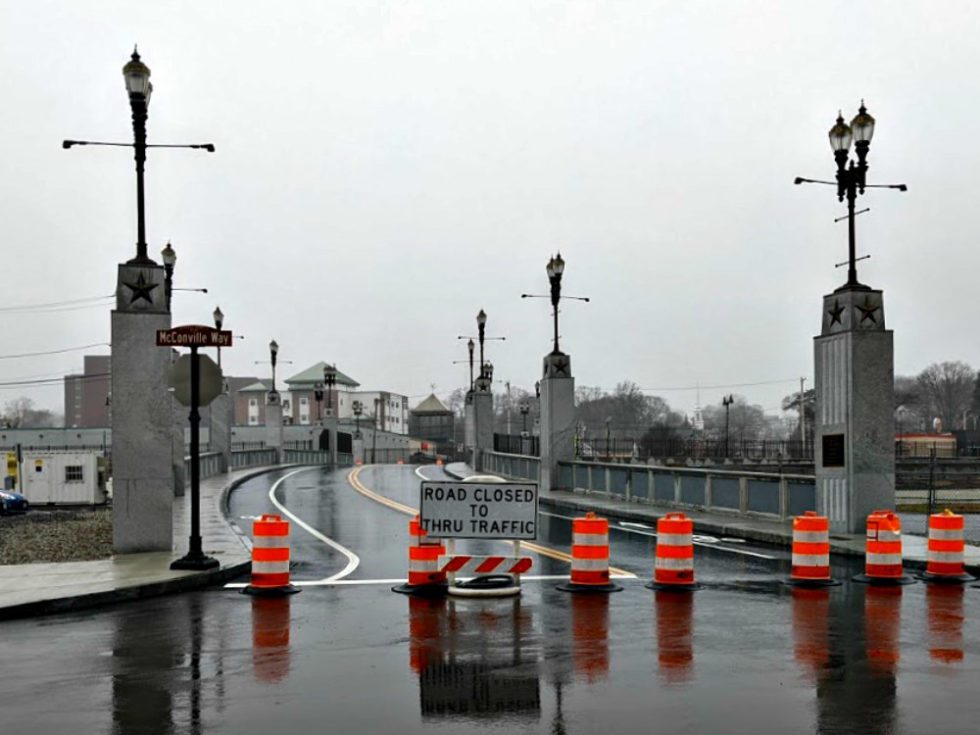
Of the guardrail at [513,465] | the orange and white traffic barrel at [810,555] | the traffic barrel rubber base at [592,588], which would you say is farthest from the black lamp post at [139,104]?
the guardrail at [513,465]

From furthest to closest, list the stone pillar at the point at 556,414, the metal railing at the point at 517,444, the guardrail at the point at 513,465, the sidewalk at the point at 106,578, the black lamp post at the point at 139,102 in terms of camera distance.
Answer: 1. the metal railing at the point at 517,444
2. the guardrail at the point at 513,465
3. the stone pillar at the point at 556,414
4. the black lamp post at the point at 139,102
5. the sidewalk at the point at 106,578

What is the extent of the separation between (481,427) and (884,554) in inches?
1375

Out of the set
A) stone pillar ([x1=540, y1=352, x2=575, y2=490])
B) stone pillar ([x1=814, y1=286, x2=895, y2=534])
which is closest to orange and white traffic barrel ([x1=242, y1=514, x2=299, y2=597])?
stone pillar ([x1=814, y1=286, x2=895, y2=534])

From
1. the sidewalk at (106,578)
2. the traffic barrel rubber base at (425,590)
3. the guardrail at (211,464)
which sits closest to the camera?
the sidewalk at (106,578)

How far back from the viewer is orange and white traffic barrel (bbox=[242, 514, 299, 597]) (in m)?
13.3

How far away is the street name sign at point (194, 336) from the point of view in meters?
15.1

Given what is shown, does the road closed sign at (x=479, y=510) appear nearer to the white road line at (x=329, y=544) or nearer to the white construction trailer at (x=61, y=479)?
the white road line at (x=329, y=544)

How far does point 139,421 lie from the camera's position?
16891 millimetres

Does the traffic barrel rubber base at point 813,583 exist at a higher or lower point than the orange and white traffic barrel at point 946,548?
lower

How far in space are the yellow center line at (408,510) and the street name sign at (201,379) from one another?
234 inches

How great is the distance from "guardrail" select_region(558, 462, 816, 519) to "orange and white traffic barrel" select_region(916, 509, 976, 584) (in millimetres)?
5863

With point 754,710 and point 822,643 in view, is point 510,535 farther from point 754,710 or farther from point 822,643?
point 754,710

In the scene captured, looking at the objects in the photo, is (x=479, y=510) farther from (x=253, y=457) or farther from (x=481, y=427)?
(x=253, y=457)

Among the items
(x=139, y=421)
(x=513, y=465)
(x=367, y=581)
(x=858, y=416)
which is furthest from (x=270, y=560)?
(x=513, y=465)
